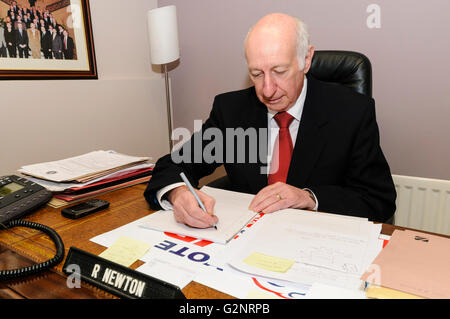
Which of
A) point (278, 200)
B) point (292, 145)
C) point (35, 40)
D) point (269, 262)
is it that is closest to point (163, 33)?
point (35, 40)

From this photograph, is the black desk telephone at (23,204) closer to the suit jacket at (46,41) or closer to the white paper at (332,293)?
the white paper at (332,293)

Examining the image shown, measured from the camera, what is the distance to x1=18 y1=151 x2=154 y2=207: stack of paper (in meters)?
1.06

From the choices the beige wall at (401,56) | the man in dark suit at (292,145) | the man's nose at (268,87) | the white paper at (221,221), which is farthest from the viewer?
the beige wall at (401,56)

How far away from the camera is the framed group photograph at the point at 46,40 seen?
5.71 ft

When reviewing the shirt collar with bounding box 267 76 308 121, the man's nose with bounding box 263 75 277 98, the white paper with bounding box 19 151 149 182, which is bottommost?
the white paper with bounding box 19 151 149 182

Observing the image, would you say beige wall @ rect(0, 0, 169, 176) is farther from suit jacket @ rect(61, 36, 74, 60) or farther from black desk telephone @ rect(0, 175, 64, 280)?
black desk telephone @ rect(0, 175, 64, 280)

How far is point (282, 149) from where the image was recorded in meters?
1.27

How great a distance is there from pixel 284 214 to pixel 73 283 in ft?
1.75

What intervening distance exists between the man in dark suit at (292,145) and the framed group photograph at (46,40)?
1.11 meters

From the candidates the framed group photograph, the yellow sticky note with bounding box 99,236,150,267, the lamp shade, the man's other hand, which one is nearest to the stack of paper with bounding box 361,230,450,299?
the man's other hand

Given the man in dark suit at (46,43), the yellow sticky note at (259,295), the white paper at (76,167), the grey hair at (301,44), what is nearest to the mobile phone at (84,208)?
the white paper at (76,167)

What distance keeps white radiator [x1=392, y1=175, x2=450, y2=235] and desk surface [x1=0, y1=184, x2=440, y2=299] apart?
1119 mm

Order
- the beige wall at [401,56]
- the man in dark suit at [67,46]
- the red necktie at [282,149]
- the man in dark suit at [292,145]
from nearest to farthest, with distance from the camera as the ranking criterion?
the man in dark suit at [292,145], the red necktie at [282,149], the beige wall at [401,56], the man in dark suit at [67,46]

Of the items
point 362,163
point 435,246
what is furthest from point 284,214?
point 362,163
